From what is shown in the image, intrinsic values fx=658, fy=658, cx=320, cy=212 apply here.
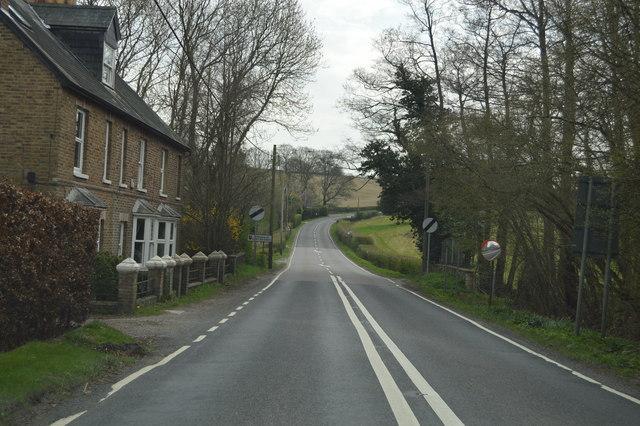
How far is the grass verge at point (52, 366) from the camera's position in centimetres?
702

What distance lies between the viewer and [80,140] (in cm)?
2006

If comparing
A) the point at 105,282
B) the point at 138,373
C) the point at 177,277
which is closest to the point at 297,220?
the point at 177,277

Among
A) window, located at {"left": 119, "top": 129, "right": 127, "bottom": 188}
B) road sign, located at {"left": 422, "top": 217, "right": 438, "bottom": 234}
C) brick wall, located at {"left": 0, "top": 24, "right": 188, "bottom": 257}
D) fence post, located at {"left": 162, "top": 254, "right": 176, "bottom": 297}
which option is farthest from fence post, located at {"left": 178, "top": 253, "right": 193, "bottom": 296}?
road sign, located at {"left": 422, "top": 217, "right": 438, "bottom": 234}

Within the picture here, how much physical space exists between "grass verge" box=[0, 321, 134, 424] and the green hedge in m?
0.34

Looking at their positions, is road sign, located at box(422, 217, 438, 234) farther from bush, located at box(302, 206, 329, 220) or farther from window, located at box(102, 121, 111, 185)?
bush, located at box(302, 206, 329, 220)

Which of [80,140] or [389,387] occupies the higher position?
[80,140]

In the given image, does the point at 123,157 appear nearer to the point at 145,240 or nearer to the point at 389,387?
the point at 145,240

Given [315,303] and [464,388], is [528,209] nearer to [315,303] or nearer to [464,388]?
[315,303]

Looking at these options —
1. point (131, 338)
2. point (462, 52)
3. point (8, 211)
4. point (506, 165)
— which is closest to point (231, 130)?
point (462, 52)

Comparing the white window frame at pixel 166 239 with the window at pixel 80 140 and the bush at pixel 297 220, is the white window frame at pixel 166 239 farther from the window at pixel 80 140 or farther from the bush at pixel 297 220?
the bush at pixel 297 220

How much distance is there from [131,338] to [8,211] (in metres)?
3.79

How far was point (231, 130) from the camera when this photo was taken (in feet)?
106

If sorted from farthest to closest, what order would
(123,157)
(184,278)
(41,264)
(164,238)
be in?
1. (164,238)
2. (123,157)
3. (184,278)
4. (41,264)

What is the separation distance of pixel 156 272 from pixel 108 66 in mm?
9296
